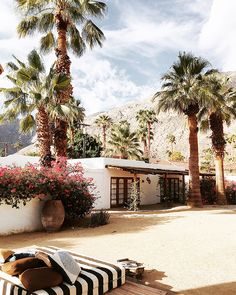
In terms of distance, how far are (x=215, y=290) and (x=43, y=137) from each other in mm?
12259

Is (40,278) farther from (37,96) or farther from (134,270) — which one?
(37,96)

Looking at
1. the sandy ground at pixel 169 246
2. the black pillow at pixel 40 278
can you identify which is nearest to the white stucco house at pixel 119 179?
the sandy ground at pixel 169 246

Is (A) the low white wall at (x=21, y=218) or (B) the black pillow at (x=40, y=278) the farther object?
(A) the low white wall at (x=21, y=218)

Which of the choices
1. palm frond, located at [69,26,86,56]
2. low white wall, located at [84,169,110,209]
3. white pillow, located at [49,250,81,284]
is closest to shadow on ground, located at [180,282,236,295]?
white pillow, located at [49,250,81,284]

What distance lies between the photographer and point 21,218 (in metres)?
12.9

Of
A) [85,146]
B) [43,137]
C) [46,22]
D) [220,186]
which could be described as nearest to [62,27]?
[46,22]

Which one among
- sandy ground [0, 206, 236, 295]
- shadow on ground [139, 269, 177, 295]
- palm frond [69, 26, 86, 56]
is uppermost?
palm frond [69, 26, 86, 56]

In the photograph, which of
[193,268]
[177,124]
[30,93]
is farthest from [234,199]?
[177,124]

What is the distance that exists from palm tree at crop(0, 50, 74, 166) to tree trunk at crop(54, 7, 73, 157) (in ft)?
1.29

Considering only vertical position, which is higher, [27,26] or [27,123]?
[27,26]

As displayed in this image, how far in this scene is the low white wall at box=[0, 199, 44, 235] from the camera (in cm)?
1240

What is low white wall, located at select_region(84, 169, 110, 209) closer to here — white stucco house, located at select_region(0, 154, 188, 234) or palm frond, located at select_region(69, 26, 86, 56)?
white stucco house, located at select_region(0, 154, 188, 234)

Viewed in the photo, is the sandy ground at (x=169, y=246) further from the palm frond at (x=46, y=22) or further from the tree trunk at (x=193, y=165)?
the palm frond at (x=46, y=22)

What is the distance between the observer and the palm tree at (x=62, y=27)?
1750 centimetres
